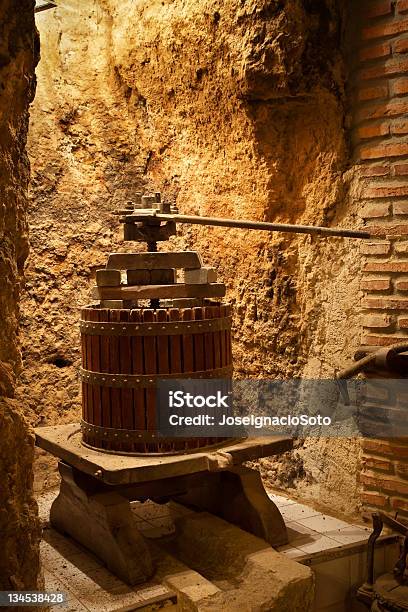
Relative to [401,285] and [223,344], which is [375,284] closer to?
[401,285]

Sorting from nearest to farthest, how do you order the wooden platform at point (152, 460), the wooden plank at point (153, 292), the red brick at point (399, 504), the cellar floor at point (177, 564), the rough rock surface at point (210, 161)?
the cellar floor at point (177, 564) < the wooden platform at point (152, 460) < the wooden plank at point (153, 292) < the red brick at point (399, 504) < the rough rock surface at point (210, 161)

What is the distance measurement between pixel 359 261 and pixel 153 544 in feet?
7.33

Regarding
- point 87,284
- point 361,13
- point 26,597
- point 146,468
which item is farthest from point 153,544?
point 361,13

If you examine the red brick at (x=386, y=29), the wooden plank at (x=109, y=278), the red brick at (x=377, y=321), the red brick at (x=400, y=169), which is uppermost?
the red brick at (x=386, y=29)

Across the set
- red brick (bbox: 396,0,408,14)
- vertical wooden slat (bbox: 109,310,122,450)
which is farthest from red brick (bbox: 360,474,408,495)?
red brick (bbox: 396,0,408,14)

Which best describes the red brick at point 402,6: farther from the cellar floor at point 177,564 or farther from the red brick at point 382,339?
the cellar floor at point 177,564

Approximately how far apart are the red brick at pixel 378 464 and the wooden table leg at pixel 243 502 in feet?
2.32

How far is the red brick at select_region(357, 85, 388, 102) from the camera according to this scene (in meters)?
→ 4.48

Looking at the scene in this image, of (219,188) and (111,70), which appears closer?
(219,188)

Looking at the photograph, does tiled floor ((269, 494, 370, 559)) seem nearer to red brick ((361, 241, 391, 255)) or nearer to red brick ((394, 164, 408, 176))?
red brick ((361, 241, 391, 255))

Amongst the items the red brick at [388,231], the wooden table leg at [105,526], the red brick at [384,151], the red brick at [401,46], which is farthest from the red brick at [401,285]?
the wooden table leg at [105,526]

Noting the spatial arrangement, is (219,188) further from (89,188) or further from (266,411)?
(266,411)

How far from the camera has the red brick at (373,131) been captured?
14.8 feet

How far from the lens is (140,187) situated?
19.9 ft
